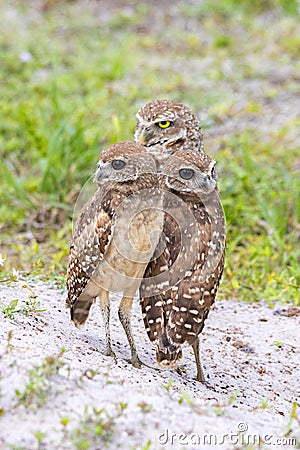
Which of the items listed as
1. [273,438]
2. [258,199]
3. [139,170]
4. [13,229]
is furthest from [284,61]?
[273,438]

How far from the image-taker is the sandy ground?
322 centimetres

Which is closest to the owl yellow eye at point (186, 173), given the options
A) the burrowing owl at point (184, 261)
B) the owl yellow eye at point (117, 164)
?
the burrowing owl at point (184, 261)

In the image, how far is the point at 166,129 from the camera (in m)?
5.09

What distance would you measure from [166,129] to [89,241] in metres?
1.12

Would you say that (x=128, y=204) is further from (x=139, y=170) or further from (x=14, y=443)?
(x=14, y=443)

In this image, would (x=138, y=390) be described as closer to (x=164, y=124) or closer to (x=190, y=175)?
(x=190, y=175)

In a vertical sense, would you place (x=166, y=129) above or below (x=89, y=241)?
above

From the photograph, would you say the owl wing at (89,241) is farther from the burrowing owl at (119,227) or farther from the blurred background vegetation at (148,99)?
the blurred background vegetation at (148,99)

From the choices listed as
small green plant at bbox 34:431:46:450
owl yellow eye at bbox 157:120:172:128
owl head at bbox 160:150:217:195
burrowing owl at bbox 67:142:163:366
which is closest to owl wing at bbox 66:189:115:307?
burrowing owl at bbox 67:142:163:366

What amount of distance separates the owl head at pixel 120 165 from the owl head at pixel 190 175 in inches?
6.2

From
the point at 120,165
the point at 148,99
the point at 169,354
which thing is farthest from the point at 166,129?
the point at 148,99

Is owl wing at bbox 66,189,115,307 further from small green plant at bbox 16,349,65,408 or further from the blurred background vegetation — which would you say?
small green plant at bbox 16,349,65,408

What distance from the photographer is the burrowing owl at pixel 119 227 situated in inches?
168

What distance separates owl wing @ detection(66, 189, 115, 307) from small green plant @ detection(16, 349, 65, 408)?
→ 923 millimetres
